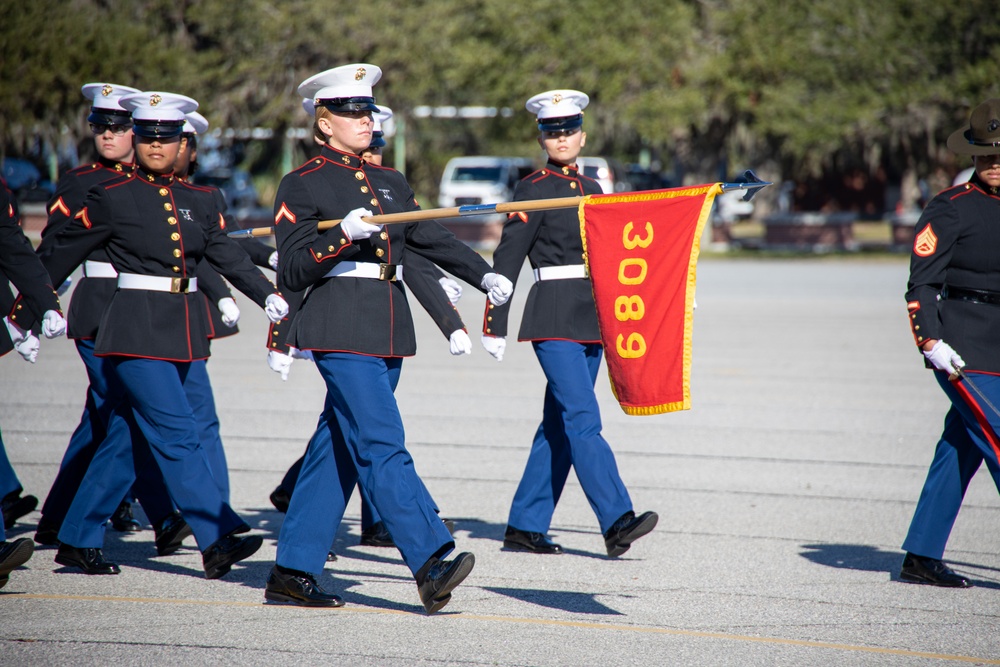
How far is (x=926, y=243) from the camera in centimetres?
518

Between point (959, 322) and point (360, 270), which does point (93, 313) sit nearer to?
point (360, 270)

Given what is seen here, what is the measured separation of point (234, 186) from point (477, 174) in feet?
32.8

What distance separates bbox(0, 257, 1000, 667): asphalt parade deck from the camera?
4.38 meters

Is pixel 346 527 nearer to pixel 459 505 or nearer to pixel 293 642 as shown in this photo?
pixel 459 505

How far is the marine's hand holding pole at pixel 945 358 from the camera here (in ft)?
16.5

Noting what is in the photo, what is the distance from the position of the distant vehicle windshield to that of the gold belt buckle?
26.7m

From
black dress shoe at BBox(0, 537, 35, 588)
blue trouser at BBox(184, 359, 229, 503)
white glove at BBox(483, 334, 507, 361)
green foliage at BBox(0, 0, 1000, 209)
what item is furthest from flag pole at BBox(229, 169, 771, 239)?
green foliage at BBox(0, 0, 1000, 209)

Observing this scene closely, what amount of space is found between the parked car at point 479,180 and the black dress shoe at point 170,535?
80.6ft

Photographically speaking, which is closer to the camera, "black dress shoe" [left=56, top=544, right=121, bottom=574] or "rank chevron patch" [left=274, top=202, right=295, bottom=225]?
"rank chevron patch" [left=274, top=202, right=295, bottom=225]

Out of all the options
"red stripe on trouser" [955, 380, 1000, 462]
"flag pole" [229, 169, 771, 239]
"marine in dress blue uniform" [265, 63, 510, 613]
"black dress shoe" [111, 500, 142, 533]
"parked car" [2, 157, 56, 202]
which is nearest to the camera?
"flag pole" [229, 169, 771, 239]

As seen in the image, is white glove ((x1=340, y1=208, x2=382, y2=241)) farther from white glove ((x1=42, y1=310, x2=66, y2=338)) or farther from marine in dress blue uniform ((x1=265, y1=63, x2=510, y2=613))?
white glove ((x1=42, y1=310, x2=66, y2=338))

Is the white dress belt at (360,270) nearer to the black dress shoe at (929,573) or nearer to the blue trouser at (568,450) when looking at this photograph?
the blue trouser at (568,450)

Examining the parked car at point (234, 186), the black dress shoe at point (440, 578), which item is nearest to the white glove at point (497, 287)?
the black dress shoe at point (440, 578)

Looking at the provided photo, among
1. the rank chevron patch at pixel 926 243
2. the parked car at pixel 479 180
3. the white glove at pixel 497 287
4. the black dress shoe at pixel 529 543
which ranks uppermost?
the rank chevron patch at pixel 926 243
